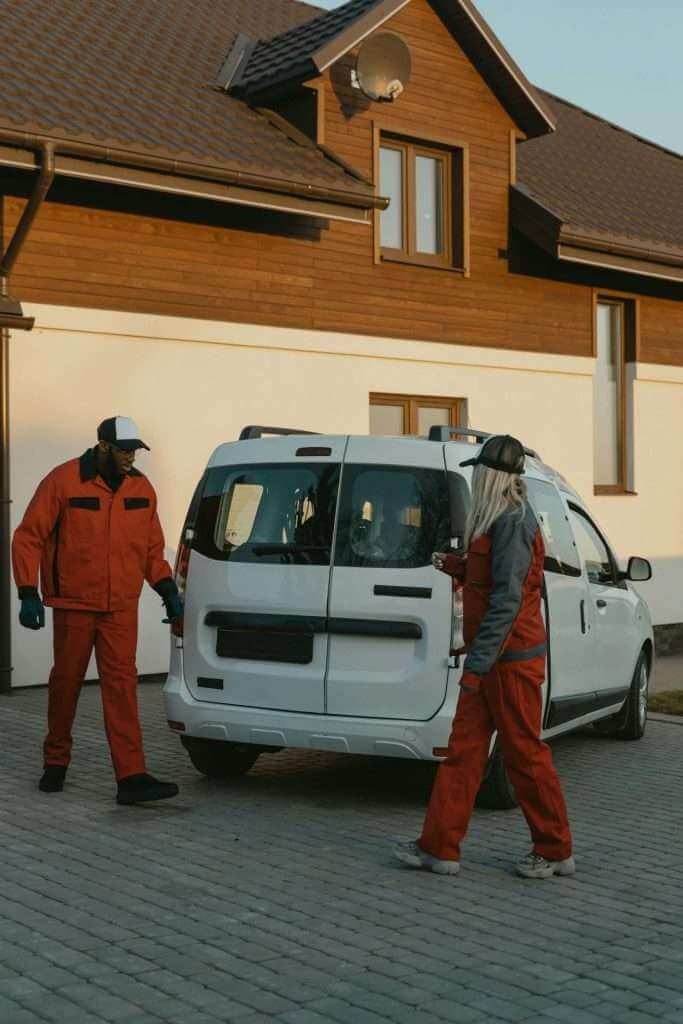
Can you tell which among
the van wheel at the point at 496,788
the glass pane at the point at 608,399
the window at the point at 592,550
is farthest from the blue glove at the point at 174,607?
the glass pane at the point at 608,399

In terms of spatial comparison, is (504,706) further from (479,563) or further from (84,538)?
(84,538)

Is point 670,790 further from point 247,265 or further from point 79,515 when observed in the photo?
point 247,265

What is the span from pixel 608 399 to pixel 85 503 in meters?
10.7

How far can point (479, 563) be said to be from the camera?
6.17 metres

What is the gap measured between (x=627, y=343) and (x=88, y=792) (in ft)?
36.6

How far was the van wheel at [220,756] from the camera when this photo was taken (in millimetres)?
8023

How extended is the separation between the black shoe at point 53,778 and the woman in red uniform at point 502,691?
2.29m

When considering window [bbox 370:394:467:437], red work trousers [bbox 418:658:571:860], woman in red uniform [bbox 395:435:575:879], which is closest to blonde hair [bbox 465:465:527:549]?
woman in red uniform [bbox 395:435:575:879]

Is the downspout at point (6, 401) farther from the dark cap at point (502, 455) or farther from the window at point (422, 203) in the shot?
the dark cap at point (502, 455)

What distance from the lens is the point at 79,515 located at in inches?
299

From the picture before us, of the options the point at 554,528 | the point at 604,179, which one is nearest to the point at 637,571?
the point at 554,528

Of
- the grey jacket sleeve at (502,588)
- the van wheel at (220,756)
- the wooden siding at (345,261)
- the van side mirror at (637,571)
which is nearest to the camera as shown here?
the grey jacket sleeve at (502,588)

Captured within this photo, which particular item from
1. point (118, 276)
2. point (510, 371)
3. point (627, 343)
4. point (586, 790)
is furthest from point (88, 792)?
point (627, 343)

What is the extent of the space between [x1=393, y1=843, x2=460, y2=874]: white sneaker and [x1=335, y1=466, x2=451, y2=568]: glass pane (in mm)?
1516
